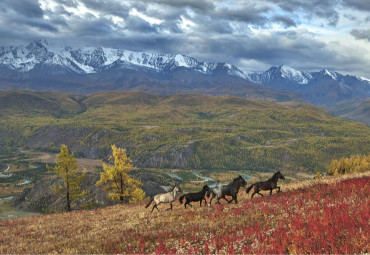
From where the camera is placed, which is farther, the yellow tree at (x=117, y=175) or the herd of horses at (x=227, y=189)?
the yellow tree at (x=117, y=175)

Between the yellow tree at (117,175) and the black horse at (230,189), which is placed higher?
the black horse at (230,189)

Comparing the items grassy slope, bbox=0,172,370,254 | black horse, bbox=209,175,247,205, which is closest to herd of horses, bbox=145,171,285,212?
black horse, bbox=209,175,247,205

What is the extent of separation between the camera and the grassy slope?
10415 millimetres

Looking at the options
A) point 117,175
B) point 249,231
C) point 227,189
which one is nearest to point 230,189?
point 227,189

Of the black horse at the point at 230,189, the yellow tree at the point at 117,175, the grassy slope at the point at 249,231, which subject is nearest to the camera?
→ the grassy slope at the point at 249,231

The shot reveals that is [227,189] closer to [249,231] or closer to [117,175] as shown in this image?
[249,231]

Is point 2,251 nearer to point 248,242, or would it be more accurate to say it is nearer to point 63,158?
point 248,242

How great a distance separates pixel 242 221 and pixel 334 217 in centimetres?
425

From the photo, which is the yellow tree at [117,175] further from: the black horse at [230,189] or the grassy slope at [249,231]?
the black horse at [230,189]

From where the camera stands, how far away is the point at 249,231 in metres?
12.7

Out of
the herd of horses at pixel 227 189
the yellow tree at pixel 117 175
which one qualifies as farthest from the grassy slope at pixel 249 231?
the yellow tree at pixel 117 175

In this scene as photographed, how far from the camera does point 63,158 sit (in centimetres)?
5016

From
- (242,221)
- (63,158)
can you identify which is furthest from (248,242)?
(63,158)

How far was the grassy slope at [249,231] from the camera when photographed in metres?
10.4
